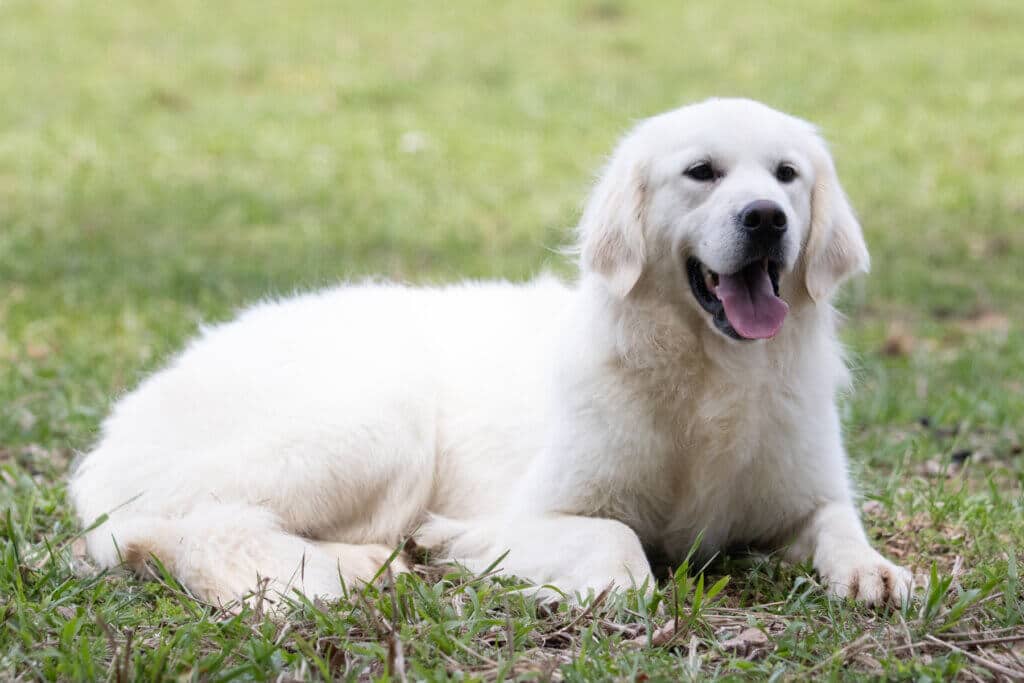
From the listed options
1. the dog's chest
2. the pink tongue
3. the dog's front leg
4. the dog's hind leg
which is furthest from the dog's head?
the dog's hind leg

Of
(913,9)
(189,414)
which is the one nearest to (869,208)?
(913,9)

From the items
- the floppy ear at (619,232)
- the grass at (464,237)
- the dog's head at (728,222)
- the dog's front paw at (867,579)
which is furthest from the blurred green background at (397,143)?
the dog's front paw at (867,579)

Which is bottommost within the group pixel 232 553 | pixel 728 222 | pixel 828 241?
pixel 232 553

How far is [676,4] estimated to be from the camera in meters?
15.9

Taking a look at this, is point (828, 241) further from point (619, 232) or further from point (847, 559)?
point (847, 559)

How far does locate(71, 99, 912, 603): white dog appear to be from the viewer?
374 cm

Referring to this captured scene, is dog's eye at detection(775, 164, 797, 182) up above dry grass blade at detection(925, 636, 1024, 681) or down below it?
above

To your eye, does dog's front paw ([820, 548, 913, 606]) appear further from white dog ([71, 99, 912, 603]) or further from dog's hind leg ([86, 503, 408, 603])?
dog's hind leg ([86, 503, 408, 603])

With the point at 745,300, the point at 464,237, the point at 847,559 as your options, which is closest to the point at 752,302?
the point at 745,300

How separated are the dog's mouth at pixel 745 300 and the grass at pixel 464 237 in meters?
0.74

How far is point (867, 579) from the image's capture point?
3541 mm

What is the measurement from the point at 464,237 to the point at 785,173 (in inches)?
228

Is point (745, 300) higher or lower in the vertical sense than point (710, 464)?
higher

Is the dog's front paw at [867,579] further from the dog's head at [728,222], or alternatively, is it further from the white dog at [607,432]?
the dog's head at [728,222]
